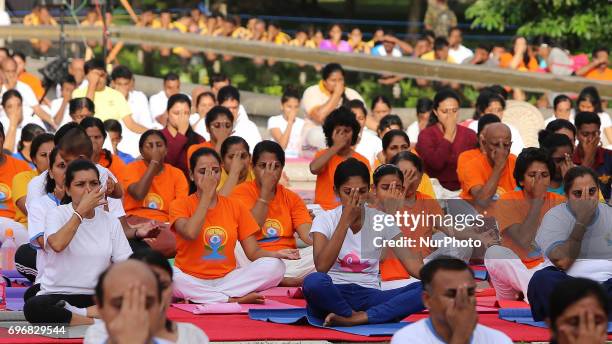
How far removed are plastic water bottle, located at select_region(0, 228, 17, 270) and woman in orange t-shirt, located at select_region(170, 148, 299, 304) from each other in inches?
61.6

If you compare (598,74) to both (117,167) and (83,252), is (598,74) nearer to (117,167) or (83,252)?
(117,167)

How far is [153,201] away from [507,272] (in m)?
2.99

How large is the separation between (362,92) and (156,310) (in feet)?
45.1

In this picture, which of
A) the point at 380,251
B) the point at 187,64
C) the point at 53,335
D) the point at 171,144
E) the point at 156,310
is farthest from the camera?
the point at 187,64

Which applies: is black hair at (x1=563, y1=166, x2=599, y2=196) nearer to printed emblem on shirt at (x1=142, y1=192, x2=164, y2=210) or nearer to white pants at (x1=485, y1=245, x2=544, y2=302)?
white pants at (x1=485, y1=245, x2=544, y2=302)

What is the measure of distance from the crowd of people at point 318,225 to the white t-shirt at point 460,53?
24.0 ft

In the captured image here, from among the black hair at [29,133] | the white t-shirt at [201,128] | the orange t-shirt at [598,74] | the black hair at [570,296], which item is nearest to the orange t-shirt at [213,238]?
the black hair at [29,133]

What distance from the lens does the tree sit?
892 inches

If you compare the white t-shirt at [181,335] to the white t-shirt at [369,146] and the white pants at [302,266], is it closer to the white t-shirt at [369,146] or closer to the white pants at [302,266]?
the white pants at [302,266]

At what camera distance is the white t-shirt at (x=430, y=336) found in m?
6.96

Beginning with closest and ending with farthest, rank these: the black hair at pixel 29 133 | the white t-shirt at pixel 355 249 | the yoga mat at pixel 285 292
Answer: the white t-shirt at pixel 355 249
the yoga mat at pixel 285 292
the black hair at pixel 29 133

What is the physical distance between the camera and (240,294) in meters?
10.6

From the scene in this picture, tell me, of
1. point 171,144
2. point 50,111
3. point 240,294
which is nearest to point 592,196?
point 240,294

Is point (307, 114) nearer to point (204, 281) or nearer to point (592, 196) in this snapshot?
point (204, 281)
